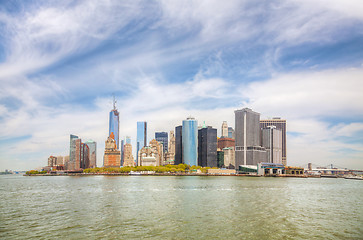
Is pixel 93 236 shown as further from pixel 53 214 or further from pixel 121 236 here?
pixel 53 214

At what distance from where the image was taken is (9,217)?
47.4 m

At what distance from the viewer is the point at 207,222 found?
43.2 metres

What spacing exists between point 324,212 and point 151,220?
108ft

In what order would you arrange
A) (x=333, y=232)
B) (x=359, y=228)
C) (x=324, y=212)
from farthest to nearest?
(x=324, y=212), (x=359, y=228), (x=333, y=232)

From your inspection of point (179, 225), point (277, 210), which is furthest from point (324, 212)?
point (179, 225)

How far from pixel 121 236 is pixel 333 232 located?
27.6m

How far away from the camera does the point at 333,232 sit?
39281mm

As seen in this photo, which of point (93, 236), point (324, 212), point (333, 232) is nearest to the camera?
point (93, 236)

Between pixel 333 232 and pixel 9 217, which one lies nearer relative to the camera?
pixel 333 232

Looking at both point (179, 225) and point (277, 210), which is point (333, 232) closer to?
point (277, 210)

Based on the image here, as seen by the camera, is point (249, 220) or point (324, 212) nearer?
point (249, 220)

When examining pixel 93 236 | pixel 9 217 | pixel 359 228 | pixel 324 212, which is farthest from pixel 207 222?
pixel 9 217

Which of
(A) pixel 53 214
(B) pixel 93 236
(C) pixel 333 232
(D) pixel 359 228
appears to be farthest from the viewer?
(A) pixel 53 214

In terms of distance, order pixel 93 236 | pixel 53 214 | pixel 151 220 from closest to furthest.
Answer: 1. pixel 93 236
2. pixel 151 220
3. pixel 53 214
